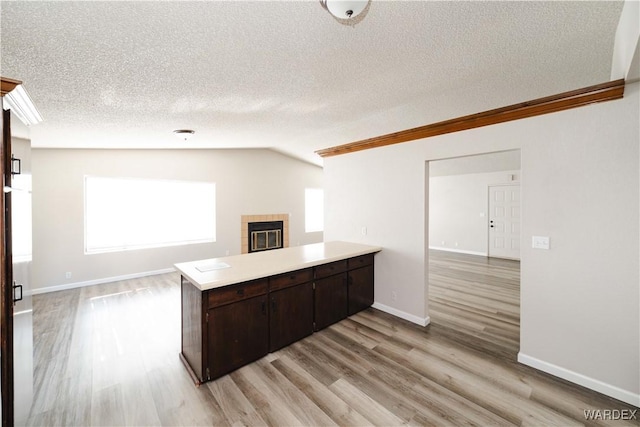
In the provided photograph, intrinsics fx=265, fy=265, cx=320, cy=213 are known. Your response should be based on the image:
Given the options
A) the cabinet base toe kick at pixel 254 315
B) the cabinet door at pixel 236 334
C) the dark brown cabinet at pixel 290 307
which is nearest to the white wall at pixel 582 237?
the cabinet base toe kick at pixel 254 315

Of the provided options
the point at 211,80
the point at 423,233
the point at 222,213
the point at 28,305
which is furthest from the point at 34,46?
the point at 222,213

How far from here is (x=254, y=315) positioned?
2.42 m

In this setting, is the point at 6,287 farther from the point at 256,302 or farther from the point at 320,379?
the point at 320,379

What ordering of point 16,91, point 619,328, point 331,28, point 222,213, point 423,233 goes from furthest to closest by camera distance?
point 222,213 < point 423,233 < point 619,328 < point 331,28 < point 16,91

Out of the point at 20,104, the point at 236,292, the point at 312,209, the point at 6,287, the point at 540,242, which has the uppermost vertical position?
the point at 20,104

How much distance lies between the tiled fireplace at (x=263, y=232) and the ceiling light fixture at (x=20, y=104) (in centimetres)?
495

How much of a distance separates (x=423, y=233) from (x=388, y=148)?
3.96ft

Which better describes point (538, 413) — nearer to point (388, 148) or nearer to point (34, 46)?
point (388, 148)

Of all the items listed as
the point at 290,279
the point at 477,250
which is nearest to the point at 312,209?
the point at 477,250

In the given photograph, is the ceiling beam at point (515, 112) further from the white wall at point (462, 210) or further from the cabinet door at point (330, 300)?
the white wall at point (462, 210)

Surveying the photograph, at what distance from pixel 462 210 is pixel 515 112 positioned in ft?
19.6

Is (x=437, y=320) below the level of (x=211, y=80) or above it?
below

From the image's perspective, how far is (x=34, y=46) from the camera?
1.51 m

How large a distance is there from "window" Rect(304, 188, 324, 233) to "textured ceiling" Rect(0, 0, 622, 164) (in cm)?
507
